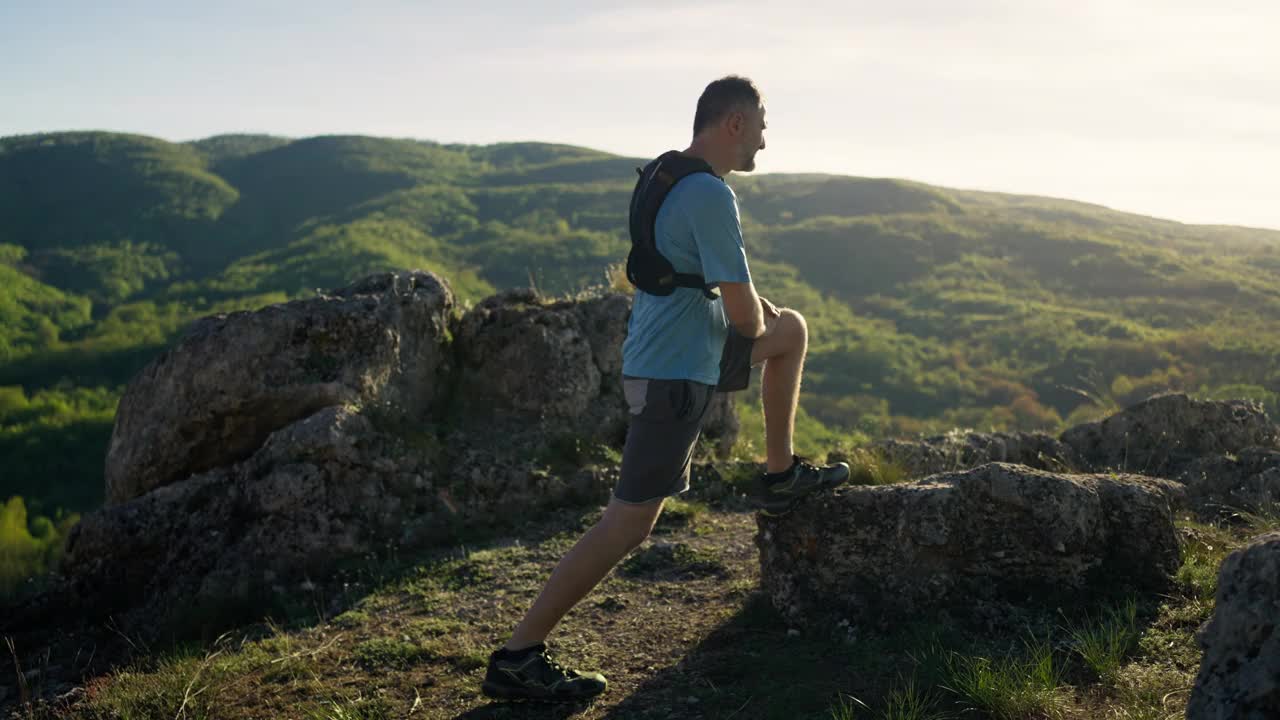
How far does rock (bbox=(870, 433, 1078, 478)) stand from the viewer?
689 cm

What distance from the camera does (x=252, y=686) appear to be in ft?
13.6

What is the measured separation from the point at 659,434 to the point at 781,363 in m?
0.78

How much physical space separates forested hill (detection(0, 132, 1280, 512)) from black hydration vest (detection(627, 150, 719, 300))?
706cm

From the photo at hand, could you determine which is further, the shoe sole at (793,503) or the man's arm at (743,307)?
the shoe sole at (793,503)

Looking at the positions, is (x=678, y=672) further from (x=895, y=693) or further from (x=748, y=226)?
(x=748, y=226)

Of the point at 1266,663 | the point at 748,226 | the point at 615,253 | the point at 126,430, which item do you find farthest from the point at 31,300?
the point at 1266,663

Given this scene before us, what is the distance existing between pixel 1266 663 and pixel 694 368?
1.97 meters

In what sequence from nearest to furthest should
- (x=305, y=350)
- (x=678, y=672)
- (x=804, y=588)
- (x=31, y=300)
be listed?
(x=678, y=672), (x=804, y=588), (x=305, y=350), (x=31, y=300)

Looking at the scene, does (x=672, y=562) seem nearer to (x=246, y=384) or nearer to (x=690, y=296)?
(x=690, y=296)

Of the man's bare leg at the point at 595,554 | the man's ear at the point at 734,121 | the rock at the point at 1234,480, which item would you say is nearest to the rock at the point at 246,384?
the man's bare leg at the point at 595,554

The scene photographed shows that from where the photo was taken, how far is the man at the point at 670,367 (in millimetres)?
3256

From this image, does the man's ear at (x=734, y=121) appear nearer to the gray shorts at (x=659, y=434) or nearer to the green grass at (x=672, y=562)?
the gray shorts at (x=659, y=434)

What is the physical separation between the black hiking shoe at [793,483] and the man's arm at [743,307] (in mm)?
1020

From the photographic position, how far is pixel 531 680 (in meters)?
3.53
